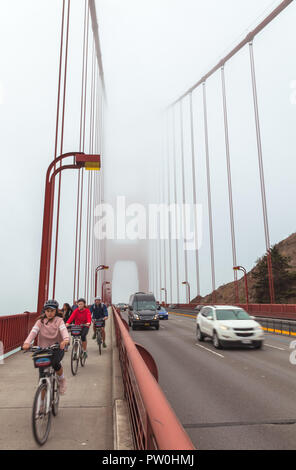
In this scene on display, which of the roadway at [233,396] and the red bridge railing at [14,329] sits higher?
the red bridge railing at [14,329]

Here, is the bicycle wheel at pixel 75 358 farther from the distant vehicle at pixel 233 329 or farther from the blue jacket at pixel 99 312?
the distant vehicle at pixel 233 329

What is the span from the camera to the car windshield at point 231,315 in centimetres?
1319

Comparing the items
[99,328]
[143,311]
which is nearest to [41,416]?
[99,328]

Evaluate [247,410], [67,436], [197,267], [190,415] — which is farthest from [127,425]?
[197,267]

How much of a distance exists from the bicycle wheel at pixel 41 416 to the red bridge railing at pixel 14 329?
237 inches

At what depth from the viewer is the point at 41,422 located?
12.6 feet

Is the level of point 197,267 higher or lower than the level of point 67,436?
higher

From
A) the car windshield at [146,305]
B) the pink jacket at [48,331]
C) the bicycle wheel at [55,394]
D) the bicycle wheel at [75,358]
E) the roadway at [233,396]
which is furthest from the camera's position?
the car windshield at [146,305]

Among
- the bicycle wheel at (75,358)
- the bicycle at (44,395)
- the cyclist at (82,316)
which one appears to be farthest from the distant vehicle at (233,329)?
the bicycle at (44,395)

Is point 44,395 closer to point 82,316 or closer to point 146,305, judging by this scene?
point 82,316

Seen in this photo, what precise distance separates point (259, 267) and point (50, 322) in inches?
1959

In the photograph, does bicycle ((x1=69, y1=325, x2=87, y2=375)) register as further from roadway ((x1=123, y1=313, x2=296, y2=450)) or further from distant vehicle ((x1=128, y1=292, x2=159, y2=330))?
distant vehicle ((x1=128, y1=292, x2=159, y2=330))

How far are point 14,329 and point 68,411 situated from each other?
6.29m
